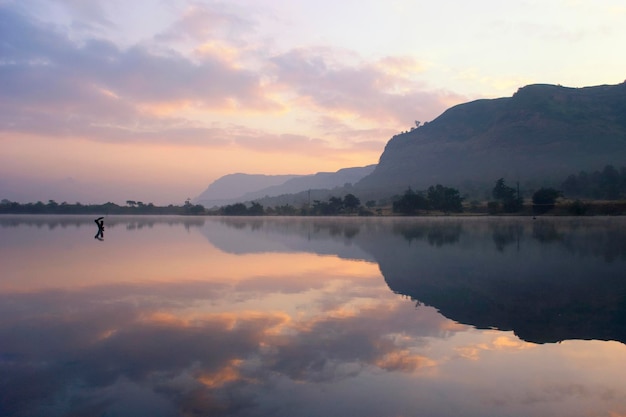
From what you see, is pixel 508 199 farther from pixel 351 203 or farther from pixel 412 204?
pixel 351 203

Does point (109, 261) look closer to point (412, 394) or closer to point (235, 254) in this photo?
point (235, 254)

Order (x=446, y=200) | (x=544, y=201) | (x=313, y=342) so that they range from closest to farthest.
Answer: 1. (x=313, y=342)
2. (x=544, y=201)
3. (x=446, y=200)

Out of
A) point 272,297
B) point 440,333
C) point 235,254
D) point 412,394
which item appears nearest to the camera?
point 412,394

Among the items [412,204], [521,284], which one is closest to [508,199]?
[412,204]

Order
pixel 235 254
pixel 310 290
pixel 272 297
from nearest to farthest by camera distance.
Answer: pixel 272 297 → pixel 310 290 → pixel 235 254

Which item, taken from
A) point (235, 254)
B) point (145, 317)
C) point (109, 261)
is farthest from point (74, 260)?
point (145, 317)

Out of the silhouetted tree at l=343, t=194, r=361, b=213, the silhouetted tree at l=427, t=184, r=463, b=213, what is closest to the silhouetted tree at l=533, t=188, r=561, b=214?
the silhouetted tree at l=427, t=184, r=463, b=213

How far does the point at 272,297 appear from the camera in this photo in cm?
1825

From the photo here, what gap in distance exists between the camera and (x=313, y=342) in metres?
12.2

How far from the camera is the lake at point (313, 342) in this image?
8.60 metres

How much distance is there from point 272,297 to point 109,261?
628 inches

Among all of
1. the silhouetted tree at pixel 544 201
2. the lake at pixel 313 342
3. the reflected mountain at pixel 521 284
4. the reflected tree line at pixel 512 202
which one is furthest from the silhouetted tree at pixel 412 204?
the lake at pixel 313 342

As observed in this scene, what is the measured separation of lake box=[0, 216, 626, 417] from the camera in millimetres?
8602

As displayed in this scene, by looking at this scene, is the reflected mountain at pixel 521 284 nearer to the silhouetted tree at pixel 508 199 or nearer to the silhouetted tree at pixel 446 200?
the silhouetted tree at pixel 508 199
